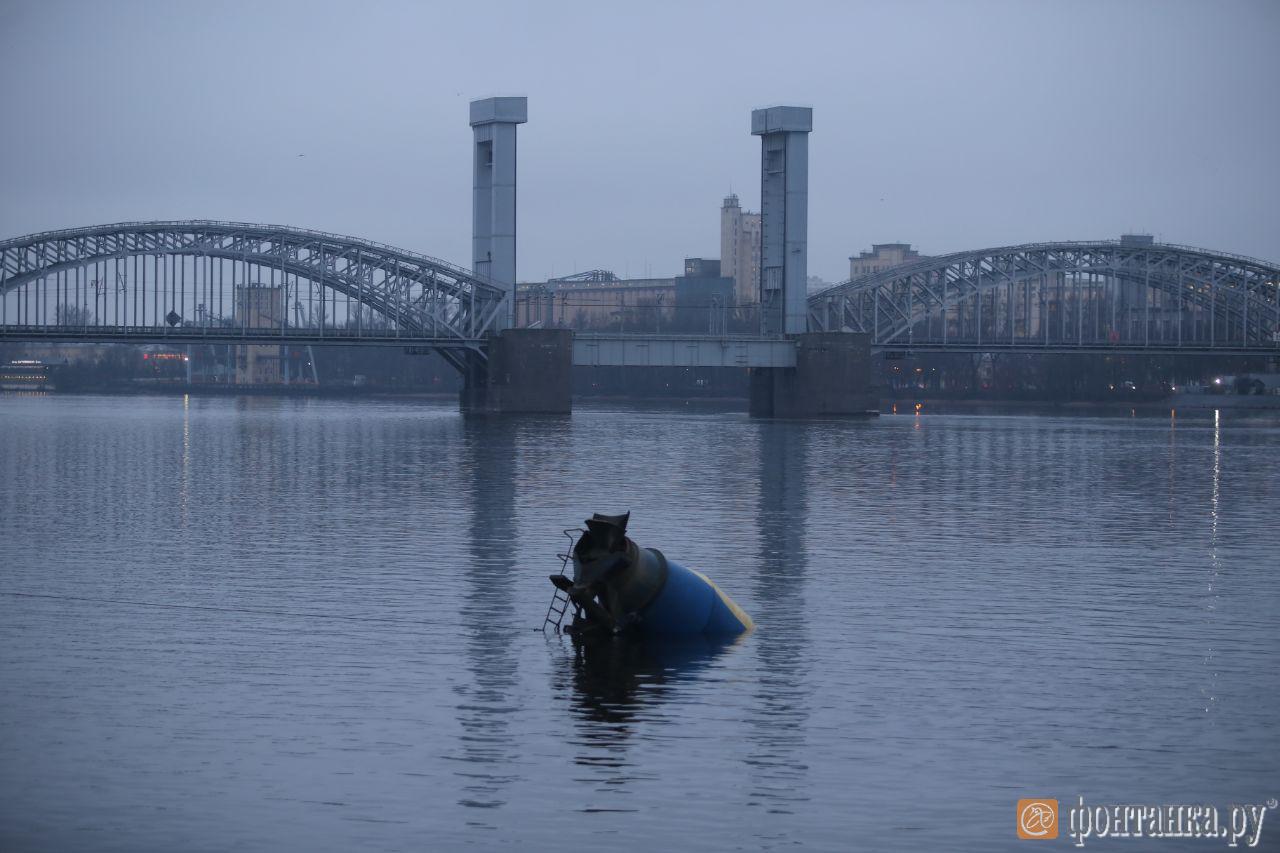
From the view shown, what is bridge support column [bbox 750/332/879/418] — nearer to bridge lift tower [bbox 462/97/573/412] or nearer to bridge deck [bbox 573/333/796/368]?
bridge deck [bbox 573/333/796/368]

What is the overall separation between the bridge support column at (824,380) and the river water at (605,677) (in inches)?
3051

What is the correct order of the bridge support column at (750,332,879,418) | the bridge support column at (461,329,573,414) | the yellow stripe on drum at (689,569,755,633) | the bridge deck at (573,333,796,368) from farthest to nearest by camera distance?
the bridge support column at (750,332,879,418)
the bridge deck at (573,333,796,368)
the bridge support column at (461,329,573,414)
the yellow stripe on drum at (689,569,755,633)

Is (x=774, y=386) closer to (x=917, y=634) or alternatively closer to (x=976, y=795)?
(x=917, y=634)

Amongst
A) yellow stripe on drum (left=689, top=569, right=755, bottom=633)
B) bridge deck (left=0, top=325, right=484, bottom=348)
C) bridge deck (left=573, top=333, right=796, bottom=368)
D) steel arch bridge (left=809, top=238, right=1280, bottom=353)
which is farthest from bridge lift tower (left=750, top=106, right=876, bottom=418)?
yellow stripe on drum (left=689, top=569, right=755, bottom=633)

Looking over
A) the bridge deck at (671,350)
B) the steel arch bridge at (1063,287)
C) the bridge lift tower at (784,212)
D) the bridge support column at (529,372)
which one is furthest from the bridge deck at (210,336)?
the steel arch bridge at (1063,287)

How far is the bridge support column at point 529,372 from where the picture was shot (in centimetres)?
11819

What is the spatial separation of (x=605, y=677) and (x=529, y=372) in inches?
3940

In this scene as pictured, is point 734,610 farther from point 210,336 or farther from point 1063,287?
point 1063,287

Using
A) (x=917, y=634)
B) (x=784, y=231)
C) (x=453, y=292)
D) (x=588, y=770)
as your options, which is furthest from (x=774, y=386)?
(x=588, y=770)

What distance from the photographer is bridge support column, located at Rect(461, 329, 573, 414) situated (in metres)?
118

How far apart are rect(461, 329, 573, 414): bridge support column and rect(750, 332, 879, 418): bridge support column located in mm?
16639

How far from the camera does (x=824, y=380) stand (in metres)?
125

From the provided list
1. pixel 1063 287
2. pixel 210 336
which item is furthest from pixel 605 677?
pixel 1063 287

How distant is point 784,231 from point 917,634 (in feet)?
338
